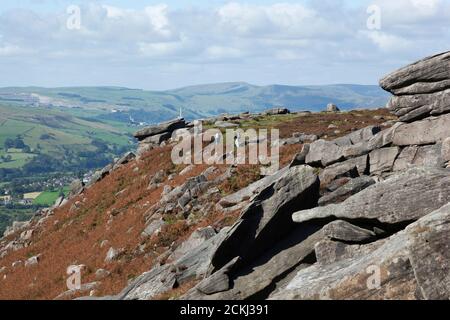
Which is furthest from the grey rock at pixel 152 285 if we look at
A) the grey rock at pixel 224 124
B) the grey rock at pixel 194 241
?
the grey rock at pixel 224 124

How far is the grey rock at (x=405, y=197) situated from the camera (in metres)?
20.4

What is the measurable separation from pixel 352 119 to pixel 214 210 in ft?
113

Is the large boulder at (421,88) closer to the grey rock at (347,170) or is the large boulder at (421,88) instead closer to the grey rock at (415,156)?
the grey rock at (415,156)

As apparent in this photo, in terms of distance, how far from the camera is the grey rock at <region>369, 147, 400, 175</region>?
31609 mm

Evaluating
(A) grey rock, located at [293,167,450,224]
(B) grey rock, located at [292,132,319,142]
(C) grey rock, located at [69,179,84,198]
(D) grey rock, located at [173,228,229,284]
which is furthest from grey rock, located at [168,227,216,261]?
(C) grey rock, located at [69,179,84,198]

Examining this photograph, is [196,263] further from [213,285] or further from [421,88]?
[421,88]

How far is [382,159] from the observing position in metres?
32.2

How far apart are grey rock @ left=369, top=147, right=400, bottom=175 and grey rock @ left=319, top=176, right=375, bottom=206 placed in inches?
162

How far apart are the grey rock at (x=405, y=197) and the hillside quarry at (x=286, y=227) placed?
0.14ft

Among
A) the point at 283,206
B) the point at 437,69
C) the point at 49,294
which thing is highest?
the point at 437,69

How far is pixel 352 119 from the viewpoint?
66125 millimetres
